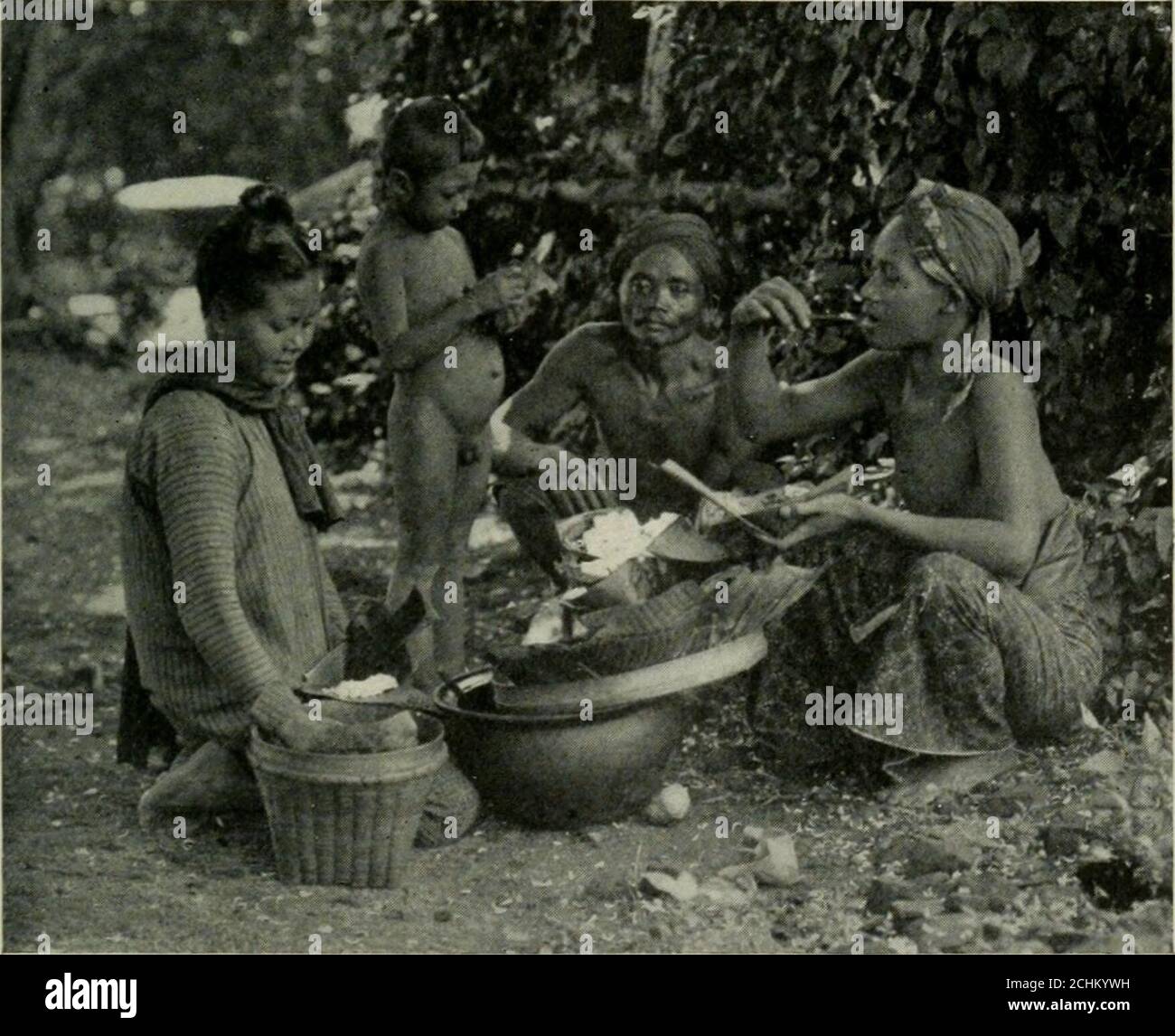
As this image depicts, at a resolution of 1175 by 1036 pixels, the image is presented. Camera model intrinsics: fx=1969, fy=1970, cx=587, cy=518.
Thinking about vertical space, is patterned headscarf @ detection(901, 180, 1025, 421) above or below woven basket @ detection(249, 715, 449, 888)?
above

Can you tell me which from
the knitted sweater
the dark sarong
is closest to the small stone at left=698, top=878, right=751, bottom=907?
the dark sarong

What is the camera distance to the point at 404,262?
473 cm

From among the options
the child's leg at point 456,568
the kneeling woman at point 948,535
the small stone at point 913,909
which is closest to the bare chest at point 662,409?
the kneeling woman at point 948,535

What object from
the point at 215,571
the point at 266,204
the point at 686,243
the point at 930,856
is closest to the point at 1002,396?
the point at 686,243

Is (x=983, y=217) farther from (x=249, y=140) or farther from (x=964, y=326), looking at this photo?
(x=249, y=140)

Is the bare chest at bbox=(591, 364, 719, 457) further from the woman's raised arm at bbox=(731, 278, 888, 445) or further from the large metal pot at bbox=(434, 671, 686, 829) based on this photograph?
the large metal pot at bbox=(434, 671, 686, 829)

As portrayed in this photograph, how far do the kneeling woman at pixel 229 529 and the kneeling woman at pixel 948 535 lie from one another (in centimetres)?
105

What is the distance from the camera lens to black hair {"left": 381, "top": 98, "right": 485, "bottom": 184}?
4719mm

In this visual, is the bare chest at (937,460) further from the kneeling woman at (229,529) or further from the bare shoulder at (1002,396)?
the kneeling woman at (229,529)

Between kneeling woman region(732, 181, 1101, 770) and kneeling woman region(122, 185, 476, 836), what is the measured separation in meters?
1.05

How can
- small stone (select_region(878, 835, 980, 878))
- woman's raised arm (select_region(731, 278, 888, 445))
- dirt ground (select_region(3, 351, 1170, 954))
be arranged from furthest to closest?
woman's raised arm (select_region(731, 278, 888, 445)) → small stone (select_region(878, 835, 980, 878)) → dirt ground (select_region(3, 351, 1170, 954))

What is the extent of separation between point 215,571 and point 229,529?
0.10 m

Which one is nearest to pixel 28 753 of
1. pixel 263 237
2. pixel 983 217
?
pixel 263 237

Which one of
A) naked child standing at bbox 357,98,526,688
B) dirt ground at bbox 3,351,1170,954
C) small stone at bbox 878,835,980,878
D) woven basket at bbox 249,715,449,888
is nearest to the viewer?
woven basket at bbox 249,715,449,888
